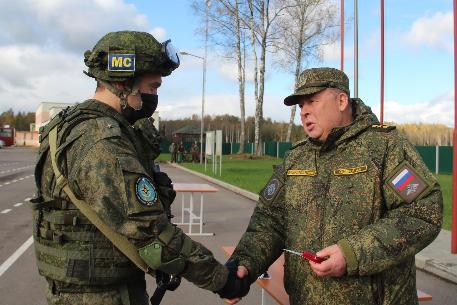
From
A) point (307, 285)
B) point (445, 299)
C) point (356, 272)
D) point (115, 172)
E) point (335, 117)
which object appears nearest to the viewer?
point (115, 172)

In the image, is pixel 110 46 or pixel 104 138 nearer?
pixel 104 138

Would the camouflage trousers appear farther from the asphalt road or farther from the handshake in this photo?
the asphalt road

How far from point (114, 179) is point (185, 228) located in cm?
848

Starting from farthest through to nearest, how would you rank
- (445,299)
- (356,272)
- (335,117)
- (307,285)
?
1. (445,299)
2. (335,117)
3. (307,285)
4. (356,272)

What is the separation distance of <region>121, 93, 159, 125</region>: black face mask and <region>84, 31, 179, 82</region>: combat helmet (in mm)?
124

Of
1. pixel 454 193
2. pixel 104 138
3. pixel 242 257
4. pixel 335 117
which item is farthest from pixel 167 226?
pixel 454 193

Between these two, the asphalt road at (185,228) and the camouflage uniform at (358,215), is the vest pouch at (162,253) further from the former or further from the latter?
the asphalt road at (185,228)

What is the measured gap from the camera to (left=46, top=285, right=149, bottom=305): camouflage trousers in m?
2.24

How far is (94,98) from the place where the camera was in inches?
95.7

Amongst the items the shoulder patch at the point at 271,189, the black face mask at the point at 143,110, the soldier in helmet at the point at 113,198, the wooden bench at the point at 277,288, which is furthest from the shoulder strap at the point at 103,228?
the wooden bench at the point at 277,288

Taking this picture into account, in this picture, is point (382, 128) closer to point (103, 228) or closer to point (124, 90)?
point (124, 90)

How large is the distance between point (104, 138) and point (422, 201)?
4.75 feet

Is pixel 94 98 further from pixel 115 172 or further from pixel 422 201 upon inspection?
pixel 422 201

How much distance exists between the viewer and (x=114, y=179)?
2.06 meters
